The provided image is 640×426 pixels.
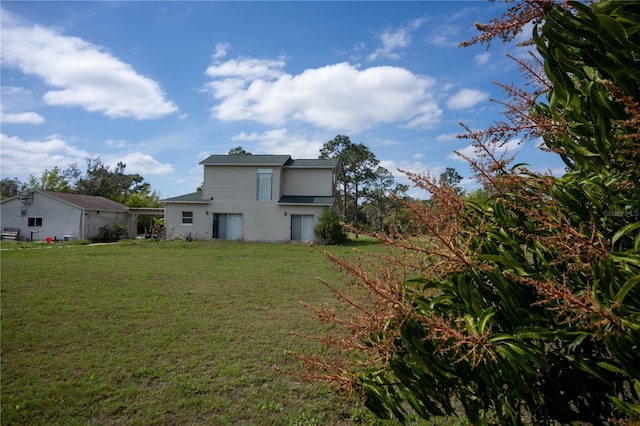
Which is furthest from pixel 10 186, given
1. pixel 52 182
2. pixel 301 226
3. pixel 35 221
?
pixel 301 226

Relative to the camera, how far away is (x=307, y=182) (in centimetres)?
2678

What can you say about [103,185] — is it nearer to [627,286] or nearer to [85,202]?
[85,202]

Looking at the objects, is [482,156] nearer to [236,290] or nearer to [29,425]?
[29,425]

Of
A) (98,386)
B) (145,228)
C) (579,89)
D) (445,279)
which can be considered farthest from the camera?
(145,228)

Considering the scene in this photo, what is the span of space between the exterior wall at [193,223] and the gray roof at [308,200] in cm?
518

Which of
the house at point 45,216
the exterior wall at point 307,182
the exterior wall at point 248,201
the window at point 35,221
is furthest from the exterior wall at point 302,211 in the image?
the window at point 35,221

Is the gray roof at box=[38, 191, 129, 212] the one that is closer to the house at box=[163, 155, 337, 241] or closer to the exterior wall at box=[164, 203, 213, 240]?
the exterior wall at box=[164, 203, 213, 240]

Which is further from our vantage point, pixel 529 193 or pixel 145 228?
pixel 145 228

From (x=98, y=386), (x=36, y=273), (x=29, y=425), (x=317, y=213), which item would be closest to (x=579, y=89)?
(x=29, y=425)

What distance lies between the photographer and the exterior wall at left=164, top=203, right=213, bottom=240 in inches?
999

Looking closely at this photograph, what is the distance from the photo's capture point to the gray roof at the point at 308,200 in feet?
79.8

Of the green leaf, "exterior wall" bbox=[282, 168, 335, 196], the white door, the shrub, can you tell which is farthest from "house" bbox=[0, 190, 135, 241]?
the green leaf

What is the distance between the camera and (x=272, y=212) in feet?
82.3

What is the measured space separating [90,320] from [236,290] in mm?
3466
